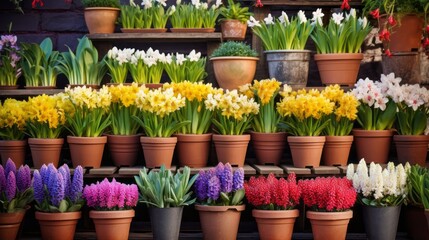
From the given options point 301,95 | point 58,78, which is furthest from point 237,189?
point 58,78

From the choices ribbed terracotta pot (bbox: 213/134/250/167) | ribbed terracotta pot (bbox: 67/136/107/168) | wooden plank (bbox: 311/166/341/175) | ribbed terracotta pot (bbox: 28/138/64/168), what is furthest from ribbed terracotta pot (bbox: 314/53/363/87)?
ribbed terracotta pot (bbox: 28/138/64/168)

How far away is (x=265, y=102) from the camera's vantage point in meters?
4.50

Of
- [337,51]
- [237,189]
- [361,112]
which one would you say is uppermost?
[337,51]

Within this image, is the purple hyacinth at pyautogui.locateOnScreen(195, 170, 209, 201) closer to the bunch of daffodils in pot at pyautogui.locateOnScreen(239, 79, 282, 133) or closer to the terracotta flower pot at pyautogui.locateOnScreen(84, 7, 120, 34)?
the bunch of daffodils in pot at pyautogui.locateOnScreen(239, 79, 282, 133)

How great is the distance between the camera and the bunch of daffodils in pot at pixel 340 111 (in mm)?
4398

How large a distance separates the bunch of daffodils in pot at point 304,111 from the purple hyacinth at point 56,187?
1369 mm

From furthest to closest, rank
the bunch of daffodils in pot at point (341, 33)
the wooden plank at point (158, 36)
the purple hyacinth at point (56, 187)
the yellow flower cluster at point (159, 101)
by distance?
the wooden plank at point (158, 36)
the bunch of daffodils in pot at point (341, 33)
the yellow flower cluster at point (159, 101)
the purple hyacinth at point (56, 187)

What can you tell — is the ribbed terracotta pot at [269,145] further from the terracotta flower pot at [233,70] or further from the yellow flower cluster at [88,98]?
the yellow flower cluster at [88,98]

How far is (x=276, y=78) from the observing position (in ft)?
15.9

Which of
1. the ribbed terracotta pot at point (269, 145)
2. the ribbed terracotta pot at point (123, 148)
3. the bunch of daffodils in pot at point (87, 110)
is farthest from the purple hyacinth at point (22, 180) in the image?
the ribbed terracotta pot at point (269, 145)

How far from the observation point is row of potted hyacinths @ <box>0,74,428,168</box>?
171 inches

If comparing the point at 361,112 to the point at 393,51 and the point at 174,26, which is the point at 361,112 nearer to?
the point at 393,51

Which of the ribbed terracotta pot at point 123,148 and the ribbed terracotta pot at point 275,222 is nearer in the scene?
the ribbed terracotta pot at point 275,222

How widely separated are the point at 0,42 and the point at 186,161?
152 cm
